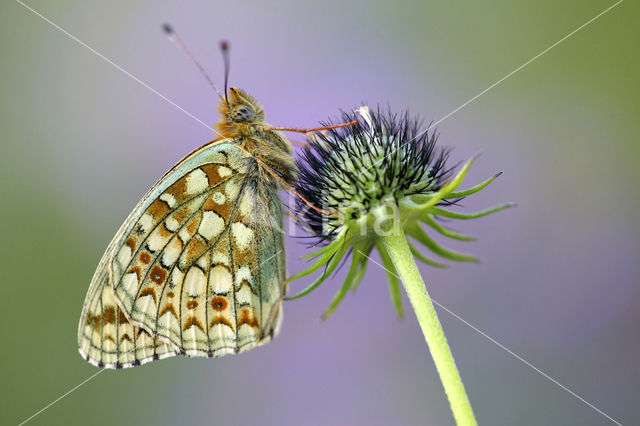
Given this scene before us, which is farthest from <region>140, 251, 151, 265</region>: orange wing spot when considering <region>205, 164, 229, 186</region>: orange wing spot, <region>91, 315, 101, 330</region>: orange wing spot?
<region>205, 164, 229, 186</region>: orange wing spot

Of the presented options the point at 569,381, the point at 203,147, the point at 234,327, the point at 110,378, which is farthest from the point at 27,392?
the point at 569,381

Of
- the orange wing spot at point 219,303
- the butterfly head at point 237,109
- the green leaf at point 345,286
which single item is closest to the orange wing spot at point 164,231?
the orange wing spot at point 219,303

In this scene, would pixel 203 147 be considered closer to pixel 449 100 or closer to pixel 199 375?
pixel 199 375

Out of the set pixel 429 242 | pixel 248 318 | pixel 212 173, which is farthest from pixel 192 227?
pixel 429 242

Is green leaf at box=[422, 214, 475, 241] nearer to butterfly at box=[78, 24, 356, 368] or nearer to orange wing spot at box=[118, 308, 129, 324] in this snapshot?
butterfly at box=[78, 24, 356, 368]

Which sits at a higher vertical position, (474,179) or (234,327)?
(474,179)

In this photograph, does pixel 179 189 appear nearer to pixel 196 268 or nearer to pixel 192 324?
pixel 196 268
